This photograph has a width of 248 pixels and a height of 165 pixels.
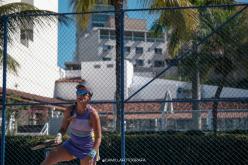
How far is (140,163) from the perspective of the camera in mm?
10797

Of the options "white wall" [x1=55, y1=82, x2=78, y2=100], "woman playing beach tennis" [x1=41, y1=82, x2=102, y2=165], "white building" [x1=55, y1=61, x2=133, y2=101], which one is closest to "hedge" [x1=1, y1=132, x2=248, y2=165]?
"white building" [x1=55, y1=61, x2=133, y2=101]

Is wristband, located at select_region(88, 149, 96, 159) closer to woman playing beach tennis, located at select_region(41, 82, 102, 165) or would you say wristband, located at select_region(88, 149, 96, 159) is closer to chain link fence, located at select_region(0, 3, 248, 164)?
woman playing beach tennis, located at select_region(41, 82, 102, 165)

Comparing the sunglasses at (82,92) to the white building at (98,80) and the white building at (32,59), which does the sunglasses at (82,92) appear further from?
the white building at (32,59)

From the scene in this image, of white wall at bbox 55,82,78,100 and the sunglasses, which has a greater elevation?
white wall at bbox 55,82,78,100

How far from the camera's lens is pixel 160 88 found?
17891mm

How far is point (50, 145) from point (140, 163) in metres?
4.40

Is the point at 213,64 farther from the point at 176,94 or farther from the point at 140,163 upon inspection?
the point at 140,163

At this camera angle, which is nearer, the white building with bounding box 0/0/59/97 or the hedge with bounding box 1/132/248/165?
the hedge with bounding box 1/132/248/165

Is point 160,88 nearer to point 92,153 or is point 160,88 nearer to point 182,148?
point 182,148

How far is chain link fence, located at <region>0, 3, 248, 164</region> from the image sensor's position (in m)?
10.2

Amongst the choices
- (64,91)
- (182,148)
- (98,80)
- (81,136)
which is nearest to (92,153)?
(81,136)

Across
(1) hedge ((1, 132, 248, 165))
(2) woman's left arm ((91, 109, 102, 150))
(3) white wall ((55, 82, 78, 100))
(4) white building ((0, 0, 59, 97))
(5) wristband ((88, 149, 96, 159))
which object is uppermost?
(4) white building ((0, 0, 59, 97))

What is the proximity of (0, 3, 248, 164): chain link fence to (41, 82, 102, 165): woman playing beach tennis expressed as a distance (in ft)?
4.61

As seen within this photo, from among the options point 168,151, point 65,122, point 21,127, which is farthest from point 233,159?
point 21,127
